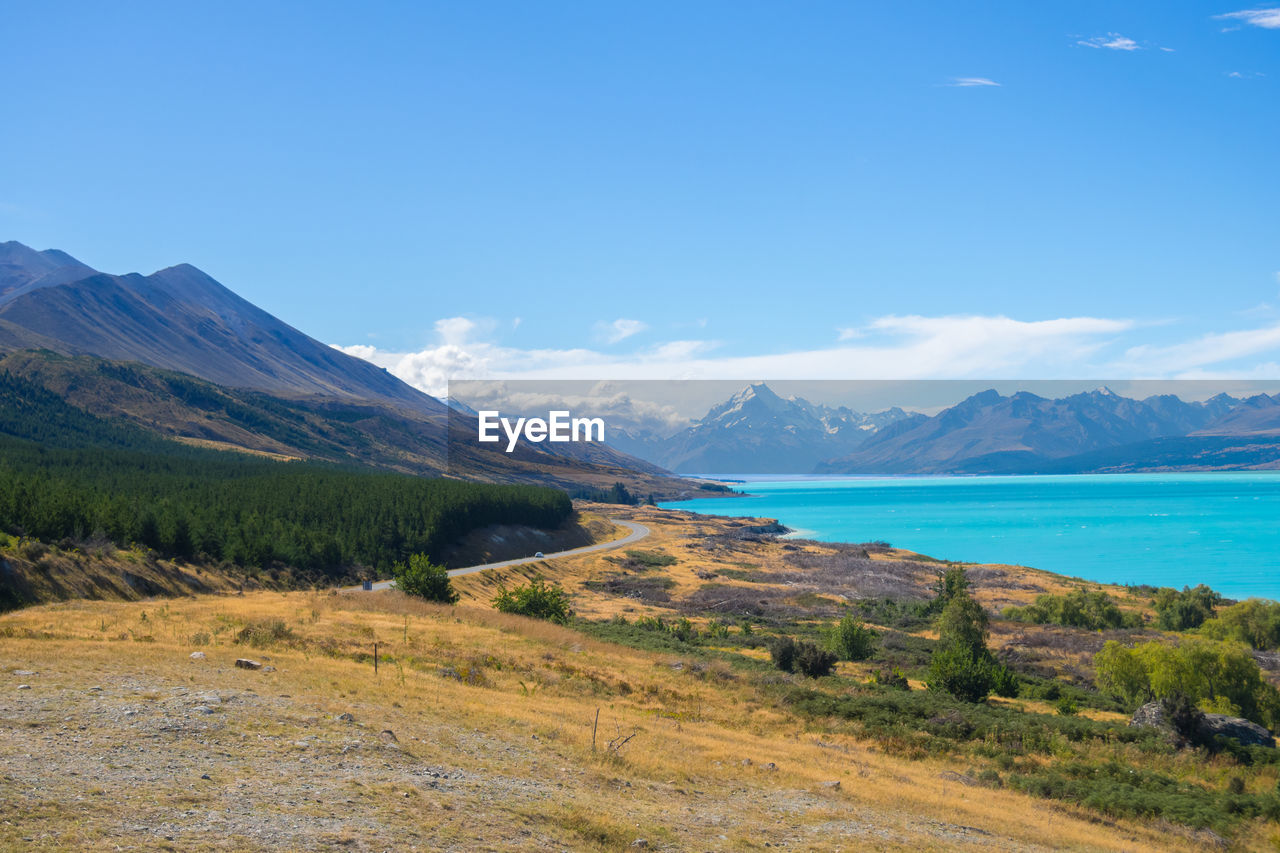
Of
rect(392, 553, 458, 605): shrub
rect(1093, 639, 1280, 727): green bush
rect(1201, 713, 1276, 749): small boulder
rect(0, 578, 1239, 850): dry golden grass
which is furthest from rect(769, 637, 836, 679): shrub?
rect(392, 553, 458, 605): shrub

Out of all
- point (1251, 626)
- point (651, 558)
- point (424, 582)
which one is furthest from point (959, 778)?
point (651, 558)

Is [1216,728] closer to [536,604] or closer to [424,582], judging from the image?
[536,604]

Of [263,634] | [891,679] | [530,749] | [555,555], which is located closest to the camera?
[530,749]

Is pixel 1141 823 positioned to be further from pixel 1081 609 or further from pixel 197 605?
pixel 1081 609

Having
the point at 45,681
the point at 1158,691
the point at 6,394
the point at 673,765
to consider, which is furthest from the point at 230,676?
the point at 6,394

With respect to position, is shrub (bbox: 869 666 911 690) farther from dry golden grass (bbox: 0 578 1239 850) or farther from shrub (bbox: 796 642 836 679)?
dry golden grass (bbox: 0 578 1239 850)

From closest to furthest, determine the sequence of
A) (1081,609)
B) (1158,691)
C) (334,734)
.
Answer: (334,734) < (1158,691) < (1081,609)

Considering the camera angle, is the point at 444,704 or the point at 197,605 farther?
the point at 197,605

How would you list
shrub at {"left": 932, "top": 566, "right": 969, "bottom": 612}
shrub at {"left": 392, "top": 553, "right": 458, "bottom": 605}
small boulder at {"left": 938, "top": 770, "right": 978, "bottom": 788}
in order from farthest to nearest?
shrub at {"left": 932, "top": 566, "right": 969, "bottom": 612}, shrub at {"left": 392, "top": 553, "right": 458, "bottom": 605}, small boulder at {"left": 938, "top": 770, "right": 978, "bottom": 788}

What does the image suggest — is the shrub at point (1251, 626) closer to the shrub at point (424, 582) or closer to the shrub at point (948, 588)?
the shrub at point (948, 588)
